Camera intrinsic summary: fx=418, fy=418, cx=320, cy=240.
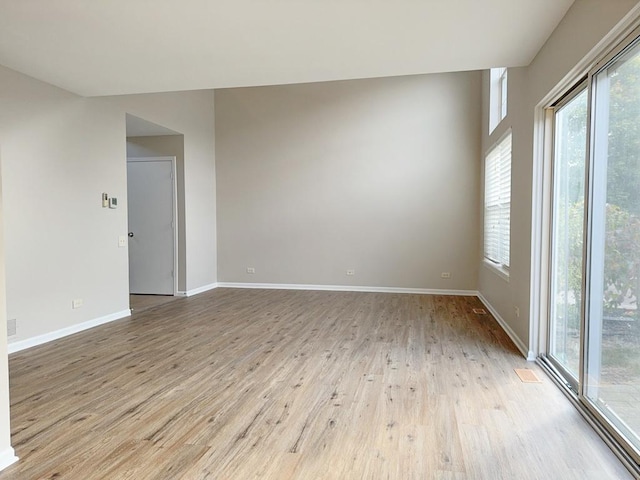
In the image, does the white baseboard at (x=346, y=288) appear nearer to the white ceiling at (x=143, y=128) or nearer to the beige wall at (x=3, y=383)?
the white ceiling at (x=143, y=128)

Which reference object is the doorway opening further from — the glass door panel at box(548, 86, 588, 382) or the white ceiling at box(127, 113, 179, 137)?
the glass door panel at box(548, 86, 588, 382)

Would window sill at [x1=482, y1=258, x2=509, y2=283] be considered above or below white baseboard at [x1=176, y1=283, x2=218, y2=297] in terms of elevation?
above

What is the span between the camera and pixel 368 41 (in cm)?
310

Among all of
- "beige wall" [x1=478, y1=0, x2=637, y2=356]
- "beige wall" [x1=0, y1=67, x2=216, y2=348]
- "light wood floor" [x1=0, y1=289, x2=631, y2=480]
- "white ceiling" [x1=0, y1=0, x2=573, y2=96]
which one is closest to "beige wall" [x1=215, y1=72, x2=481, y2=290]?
"beige wall" [x1=478, y1=0, x2=637, y2=356]

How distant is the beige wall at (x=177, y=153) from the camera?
6.54 meters

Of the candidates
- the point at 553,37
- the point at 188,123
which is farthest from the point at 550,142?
the point at 188,123

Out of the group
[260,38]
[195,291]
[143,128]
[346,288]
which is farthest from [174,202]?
[260,38]

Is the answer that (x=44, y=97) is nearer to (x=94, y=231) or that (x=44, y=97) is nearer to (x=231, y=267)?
(x=94, y=231)

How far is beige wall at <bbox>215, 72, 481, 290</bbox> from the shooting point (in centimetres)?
674

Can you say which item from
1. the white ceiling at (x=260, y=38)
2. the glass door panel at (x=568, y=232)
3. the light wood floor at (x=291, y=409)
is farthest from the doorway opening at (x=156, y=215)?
the glass door panel at (x=568, y=232)

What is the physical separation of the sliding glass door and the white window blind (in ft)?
5.23

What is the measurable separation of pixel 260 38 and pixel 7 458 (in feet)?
9.59

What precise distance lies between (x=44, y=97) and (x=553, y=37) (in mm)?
4459

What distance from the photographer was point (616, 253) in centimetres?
220
